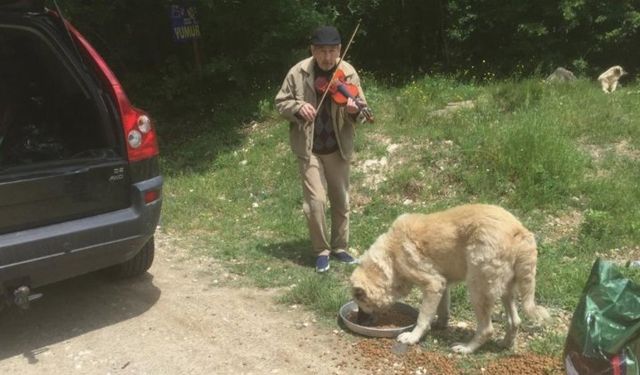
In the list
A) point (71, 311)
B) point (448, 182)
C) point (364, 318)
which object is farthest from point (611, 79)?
point (71, 311)

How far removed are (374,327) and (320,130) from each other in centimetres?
193

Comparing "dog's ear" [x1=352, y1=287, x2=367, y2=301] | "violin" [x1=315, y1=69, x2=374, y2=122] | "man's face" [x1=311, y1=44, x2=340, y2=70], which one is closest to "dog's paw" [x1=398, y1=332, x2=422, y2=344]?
"dog's ear" [x1=352, y1=287, x2=367, y2=301]

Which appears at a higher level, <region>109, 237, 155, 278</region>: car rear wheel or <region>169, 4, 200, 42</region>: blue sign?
<region>169, 4, 200, 42</region>: blue sign

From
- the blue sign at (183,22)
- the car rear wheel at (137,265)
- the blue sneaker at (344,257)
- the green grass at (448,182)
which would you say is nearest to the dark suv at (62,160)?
the car rear wheel at (137,265)

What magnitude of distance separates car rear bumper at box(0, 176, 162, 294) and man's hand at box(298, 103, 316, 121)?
1.32 metres

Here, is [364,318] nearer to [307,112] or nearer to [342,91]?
[307,112]

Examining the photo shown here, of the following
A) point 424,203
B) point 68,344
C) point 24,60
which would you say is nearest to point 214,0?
point 424,203

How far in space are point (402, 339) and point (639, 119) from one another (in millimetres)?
5386

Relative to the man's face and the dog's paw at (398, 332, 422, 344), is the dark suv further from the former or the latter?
the dog's paw at (398, 332, 422, 344)

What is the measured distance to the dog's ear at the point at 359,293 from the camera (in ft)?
14.2

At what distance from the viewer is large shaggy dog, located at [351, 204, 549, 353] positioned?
12.7ft

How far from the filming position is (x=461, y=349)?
13.5 ft

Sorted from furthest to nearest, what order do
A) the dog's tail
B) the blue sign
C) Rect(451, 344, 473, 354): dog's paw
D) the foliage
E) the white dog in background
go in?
the blue sign
the foliage
the white dog in background
Rect(451, 344, 473, 354): dog's paw
the dog's tail

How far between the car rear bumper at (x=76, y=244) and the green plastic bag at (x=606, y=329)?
2.85 metres
